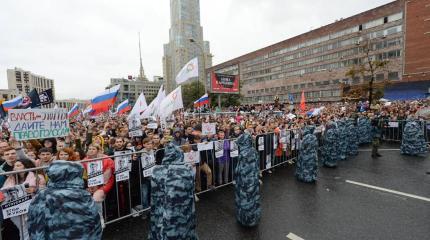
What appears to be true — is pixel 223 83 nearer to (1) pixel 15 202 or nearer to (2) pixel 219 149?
(2) pixel 219 149

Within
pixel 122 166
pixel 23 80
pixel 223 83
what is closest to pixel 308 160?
pixel 122 166

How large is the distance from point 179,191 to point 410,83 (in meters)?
54.5

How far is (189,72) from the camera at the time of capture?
10.4 metres

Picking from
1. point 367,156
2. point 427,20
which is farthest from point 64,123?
point 427,20

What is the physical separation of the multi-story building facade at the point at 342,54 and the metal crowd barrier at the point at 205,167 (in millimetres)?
30276

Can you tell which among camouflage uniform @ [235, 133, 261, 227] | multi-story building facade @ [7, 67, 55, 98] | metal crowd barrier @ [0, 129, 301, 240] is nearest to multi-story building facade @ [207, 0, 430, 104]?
metal crowd barrier @ [0, 129, 301, 240]

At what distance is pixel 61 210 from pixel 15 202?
1739mm

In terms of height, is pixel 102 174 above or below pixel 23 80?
below

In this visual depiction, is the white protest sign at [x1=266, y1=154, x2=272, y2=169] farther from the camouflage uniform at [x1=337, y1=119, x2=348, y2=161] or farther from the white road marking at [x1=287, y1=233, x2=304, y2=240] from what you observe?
the white road marking at [x1=287, y1=233, x2=304, y2=240]

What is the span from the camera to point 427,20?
39.9 meters

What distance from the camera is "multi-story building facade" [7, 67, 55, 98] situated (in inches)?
3516

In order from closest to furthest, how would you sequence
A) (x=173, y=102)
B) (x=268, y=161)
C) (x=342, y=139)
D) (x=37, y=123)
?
(x=37, y=123)
(x=268, y=161)
(x=173, y=102)
(x=342, y=139)

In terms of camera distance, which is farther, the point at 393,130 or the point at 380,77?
the point at 380,77

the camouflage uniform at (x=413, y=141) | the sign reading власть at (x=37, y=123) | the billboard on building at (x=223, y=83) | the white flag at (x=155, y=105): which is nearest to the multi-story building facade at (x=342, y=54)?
the billboard on building at (x=223, y=83)
